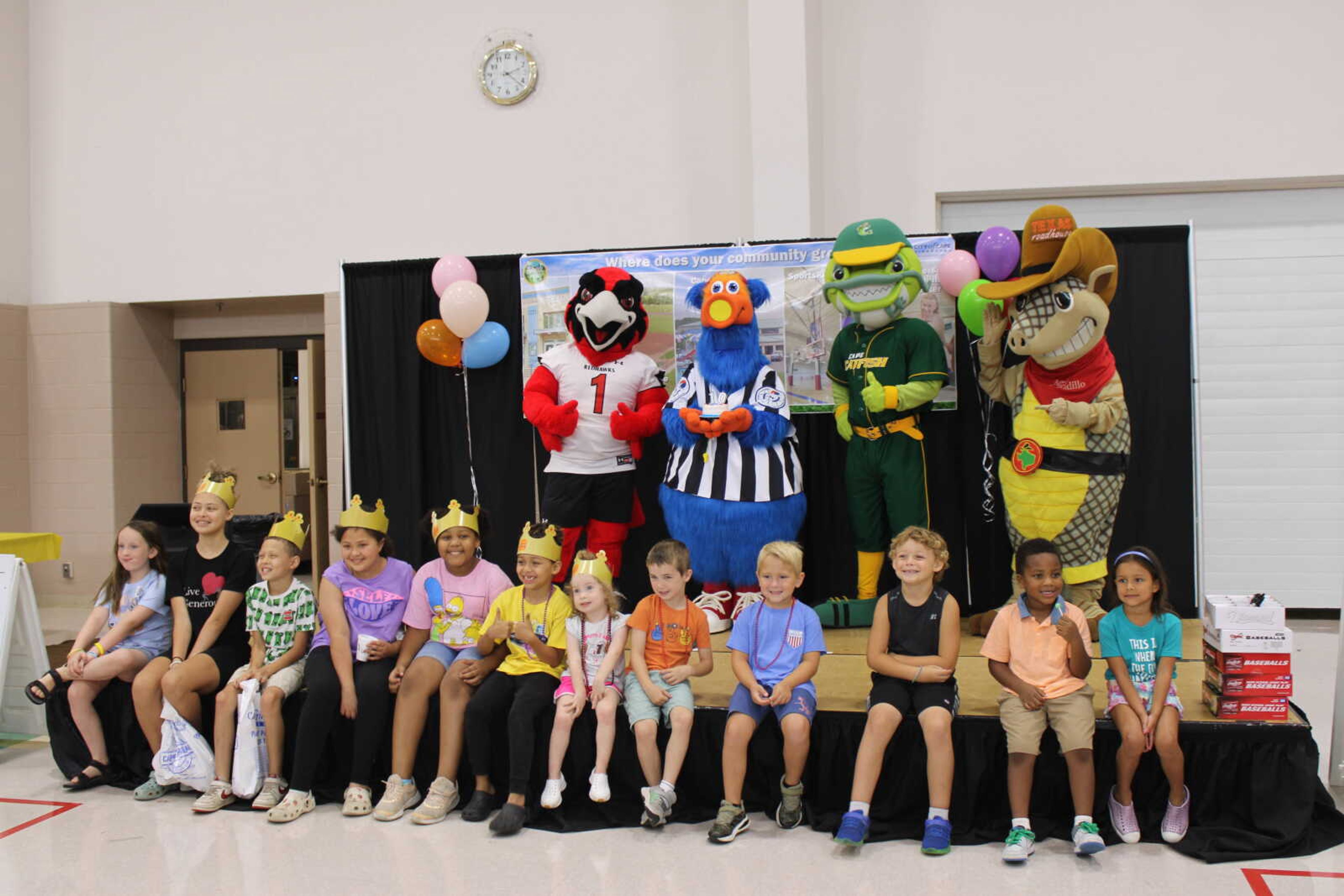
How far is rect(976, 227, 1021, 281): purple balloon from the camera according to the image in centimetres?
418

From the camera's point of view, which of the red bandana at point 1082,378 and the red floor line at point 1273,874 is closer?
the red floor line at point 1273,874

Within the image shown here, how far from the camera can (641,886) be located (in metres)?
2.70

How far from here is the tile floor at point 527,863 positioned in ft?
8.77

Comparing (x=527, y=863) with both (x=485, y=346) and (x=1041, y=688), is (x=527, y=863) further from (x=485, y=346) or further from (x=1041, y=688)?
(x=485, y=346)

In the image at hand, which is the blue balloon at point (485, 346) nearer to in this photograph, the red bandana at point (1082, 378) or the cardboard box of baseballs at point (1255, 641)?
the red bandana at point (1082, 378)

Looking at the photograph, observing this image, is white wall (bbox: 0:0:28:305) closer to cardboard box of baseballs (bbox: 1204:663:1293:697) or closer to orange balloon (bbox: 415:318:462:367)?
orange balloon (bbox: 415:318:462:367)

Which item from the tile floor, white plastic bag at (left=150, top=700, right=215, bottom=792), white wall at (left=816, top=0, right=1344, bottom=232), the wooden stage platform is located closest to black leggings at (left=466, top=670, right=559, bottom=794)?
the tile floor

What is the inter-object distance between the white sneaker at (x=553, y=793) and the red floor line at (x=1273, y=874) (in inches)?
71.1

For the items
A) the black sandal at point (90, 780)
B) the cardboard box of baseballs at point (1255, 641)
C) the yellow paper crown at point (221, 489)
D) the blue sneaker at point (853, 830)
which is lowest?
the black sandal at point (90, 780)

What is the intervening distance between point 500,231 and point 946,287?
2839mm

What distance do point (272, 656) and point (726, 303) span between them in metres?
2.03

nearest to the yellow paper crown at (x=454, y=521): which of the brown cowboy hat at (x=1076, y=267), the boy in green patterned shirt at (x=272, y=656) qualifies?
the boy in green patterned shirt at (x=272, y=656)

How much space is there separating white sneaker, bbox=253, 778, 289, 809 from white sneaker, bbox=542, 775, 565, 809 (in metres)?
0.85

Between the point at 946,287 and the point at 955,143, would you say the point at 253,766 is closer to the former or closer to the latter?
the point at 946,287
